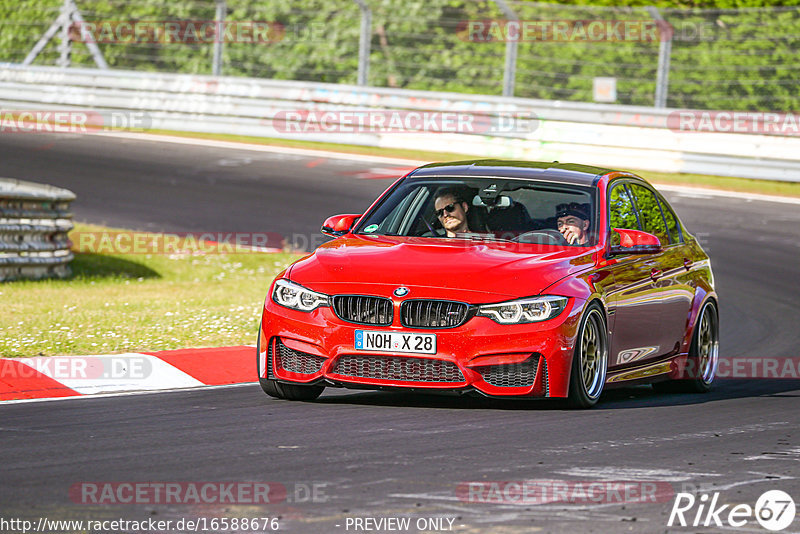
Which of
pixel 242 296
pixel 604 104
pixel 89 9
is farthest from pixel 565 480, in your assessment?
pixel 89 9

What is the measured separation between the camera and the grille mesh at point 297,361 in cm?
826

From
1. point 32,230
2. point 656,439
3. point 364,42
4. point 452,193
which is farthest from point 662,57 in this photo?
point 656,439

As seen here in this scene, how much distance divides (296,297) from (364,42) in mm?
18407

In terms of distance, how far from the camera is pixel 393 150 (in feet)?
86.0

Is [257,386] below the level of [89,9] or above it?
below

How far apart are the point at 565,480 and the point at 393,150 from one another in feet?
66.2

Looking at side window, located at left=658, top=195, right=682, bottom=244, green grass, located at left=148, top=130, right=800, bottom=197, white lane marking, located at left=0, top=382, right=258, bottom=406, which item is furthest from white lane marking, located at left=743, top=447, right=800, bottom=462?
green grass, located at left=148, top=130, right=800, bottom=197

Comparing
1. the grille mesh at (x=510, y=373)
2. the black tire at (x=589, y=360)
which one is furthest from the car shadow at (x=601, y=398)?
the grille mesh at (x=510, y=373)

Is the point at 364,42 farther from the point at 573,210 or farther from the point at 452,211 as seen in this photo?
the point at 573,210

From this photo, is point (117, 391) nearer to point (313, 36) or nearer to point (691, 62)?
point (691, 62)

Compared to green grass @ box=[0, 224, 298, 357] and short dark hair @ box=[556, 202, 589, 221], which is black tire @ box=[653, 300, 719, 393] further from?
green grass @ box=[0, 224, 298, 357]

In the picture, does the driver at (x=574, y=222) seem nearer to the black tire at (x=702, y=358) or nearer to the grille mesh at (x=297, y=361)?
the black tire at (x=702, y=358)

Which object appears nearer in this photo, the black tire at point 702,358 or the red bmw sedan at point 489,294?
the red bmw sedan at point 489,294

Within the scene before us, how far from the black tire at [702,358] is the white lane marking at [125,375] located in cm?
334
